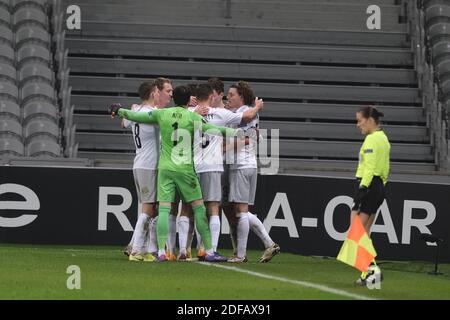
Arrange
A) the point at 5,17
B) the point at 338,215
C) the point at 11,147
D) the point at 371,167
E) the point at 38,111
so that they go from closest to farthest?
the point at 371,167, the point at 338,215, the point at 11,147, the point at 38,111, the point at 5,17

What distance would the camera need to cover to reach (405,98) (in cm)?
2350

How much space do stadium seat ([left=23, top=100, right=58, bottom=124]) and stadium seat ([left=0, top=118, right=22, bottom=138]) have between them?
0.45 metres

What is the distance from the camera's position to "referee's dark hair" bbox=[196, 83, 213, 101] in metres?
14.1

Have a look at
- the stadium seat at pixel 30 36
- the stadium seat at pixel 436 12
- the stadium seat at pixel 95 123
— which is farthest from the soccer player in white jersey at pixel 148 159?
the stadium seat at pixel 436 12

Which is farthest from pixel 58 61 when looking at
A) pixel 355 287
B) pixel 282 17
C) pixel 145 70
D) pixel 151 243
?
pixel 355 287

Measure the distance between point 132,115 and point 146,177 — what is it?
3.34 feet

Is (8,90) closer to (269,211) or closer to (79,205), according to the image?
(79,205)

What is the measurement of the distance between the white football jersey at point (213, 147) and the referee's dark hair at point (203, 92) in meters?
0.21

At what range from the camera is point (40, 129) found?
21266 mm

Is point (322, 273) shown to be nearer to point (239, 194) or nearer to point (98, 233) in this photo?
point (239, 194)

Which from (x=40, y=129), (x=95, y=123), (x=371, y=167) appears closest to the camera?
(x=371, y=167)

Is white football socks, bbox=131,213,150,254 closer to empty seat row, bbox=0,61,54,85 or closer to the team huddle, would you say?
the team huddle

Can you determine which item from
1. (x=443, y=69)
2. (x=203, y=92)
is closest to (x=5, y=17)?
(x=443, y=69)

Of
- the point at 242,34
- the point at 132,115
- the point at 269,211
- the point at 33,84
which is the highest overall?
the point at 242,34
